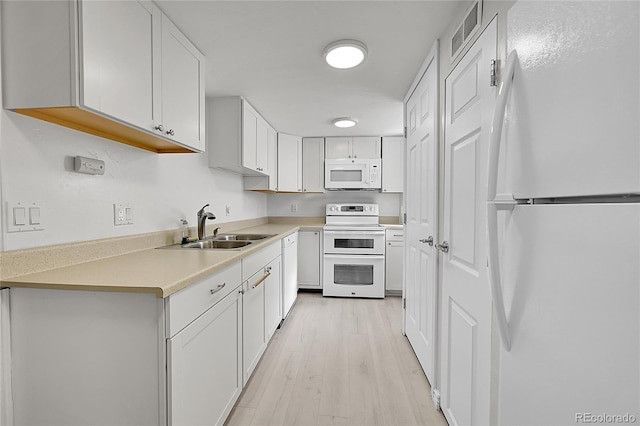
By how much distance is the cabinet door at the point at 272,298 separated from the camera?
90.2 inches

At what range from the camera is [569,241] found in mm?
502

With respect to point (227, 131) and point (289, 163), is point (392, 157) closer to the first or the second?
point (289, 163)

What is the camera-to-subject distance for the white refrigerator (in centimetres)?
40

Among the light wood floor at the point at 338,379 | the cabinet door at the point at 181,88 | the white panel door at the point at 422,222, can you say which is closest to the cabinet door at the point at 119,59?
the cabinet door at the point at 181,88

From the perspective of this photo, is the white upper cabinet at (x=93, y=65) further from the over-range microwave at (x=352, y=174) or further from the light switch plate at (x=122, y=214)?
the over-range microwave at (x=352, y=174)

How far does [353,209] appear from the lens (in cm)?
419

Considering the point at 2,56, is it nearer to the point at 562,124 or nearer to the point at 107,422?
the point at 107,422

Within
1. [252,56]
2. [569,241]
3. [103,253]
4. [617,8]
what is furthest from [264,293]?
[617,8]

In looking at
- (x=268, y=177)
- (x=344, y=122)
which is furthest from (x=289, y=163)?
(x=344, y=122)

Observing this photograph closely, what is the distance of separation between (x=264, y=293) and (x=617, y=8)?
2.20m

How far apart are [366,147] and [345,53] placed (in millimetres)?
2328

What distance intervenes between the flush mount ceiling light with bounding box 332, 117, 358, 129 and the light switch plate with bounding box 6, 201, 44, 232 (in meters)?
2.71

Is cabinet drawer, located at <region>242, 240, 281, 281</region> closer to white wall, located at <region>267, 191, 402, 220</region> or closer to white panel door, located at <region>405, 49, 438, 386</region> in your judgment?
white panel door, located at <region>405, 49, 438, 386</region>

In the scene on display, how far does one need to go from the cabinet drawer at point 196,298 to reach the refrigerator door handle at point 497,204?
100 cm
